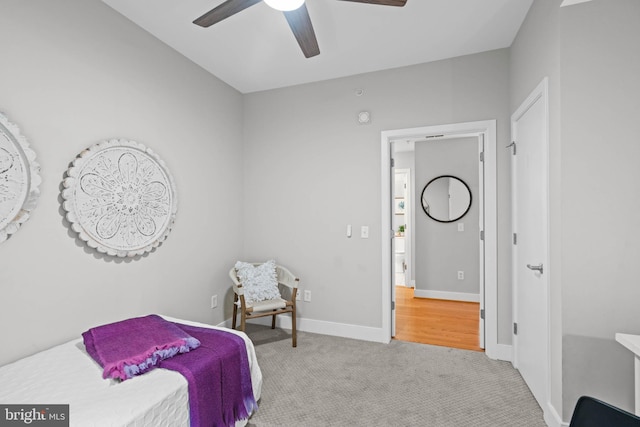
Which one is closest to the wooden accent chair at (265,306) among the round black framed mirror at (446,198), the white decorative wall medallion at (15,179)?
the white decorative wall medallion at (15,179)

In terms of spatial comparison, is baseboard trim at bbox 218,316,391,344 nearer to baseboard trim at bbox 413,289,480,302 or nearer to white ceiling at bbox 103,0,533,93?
Answer: baseboard trim at bbox 413,289,480,302

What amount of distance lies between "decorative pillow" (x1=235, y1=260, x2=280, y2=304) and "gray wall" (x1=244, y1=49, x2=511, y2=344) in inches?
13.1

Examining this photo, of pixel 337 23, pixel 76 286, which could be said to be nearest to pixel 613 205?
pixel 337 23

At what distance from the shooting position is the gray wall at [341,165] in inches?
110

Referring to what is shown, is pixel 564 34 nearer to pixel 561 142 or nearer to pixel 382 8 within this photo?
pixel 561 142

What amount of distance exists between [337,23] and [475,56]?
1.36 metres

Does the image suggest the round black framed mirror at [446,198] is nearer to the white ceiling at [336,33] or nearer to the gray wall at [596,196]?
the white ceiling at [336,33]

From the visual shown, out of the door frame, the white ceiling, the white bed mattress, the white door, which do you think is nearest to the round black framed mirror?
the door frame

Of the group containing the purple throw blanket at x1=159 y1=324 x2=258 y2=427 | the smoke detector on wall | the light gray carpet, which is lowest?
the light gray carpet

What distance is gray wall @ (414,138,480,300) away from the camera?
4758 mm

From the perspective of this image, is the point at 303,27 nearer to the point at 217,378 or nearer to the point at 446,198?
the point at 217,378

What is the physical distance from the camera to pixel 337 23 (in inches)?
93.8

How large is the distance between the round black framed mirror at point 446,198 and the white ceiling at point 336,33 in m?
2.46

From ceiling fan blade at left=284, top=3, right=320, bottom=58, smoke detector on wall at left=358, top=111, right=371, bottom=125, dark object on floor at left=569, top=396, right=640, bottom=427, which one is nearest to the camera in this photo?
dark object on floor at left=569, top=396, right=640, bottom=427
